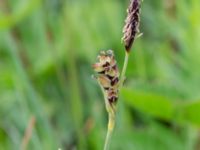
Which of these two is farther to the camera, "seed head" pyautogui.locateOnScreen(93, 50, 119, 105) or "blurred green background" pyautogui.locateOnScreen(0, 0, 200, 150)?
"blurred green background" pyautogui.locateOnScreen(0, 0, 200, 150)

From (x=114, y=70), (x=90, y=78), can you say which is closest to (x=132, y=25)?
(x=114, y=70)

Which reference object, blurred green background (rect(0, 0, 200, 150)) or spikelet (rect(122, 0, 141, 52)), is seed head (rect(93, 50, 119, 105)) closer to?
spikelet (rect(122, 0, 141, 52))

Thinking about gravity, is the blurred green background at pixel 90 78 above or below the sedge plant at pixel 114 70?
above

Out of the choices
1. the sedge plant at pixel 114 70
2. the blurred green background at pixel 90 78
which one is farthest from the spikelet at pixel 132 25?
the blurred green background at pixel 90 78

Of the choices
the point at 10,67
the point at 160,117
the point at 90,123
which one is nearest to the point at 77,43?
the point at 10,67

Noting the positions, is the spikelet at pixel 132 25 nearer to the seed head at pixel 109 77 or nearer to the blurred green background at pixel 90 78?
the seed head at pixel 109 77

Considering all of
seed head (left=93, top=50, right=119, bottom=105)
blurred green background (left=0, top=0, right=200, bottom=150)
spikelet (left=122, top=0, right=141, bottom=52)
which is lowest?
seed head (left=93, top=50, right=119, bottom=105)

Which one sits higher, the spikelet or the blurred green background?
the blurred green background

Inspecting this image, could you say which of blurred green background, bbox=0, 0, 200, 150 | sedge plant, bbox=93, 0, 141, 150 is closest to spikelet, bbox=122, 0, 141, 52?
sedge plant, bbox=93, 0, 141, 150
